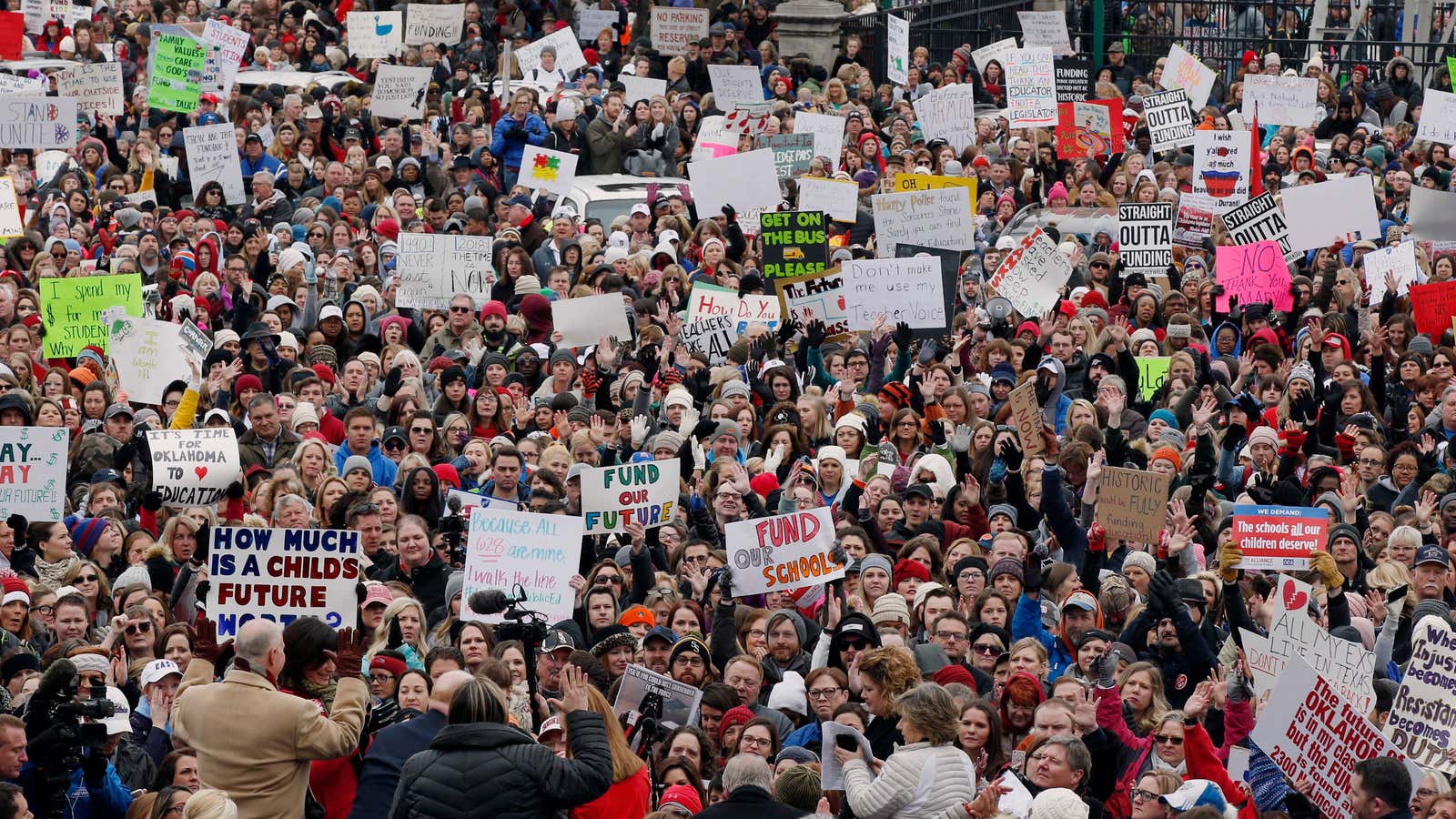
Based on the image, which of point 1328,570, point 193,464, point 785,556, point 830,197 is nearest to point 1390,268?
point 830,197

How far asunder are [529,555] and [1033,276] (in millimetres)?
8044

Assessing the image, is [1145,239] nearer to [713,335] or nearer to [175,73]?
[713,335]

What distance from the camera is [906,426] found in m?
15.3

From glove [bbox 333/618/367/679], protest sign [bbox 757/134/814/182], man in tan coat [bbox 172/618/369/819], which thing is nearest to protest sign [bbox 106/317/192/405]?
glove [bbox 333/618/367/679]

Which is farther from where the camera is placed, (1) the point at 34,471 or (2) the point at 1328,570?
(1) the point at 34,471

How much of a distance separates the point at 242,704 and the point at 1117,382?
328 inches

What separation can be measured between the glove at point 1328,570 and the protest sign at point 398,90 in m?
15.0

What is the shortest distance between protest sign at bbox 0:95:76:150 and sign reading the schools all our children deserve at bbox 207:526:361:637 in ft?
42.9

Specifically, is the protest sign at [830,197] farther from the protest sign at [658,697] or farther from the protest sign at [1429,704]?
the protest sign at [658,697]

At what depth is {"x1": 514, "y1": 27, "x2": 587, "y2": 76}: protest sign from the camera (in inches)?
1081

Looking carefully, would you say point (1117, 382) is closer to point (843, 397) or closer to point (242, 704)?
point (843, 397)

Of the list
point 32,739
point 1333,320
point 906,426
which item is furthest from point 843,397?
point 32,739

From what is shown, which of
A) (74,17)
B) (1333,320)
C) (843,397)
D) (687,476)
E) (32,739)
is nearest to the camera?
(32,739)

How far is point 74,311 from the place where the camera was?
17.8 m
